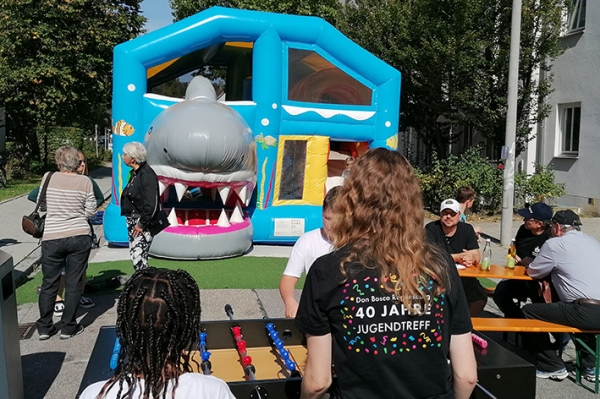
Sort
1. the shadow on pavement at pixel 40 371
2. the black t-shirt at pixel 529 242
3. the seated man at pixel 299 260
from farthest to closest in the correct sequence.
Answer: the black t-shirt at pixel 529 242
the shadow on pavement at pixel 40 371
the seated man at pixel 299 260

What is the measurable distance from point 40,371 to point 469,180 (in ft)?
37.5

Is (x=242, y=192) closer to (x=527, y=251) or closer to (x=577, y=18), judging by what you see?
(x=527, y=251)

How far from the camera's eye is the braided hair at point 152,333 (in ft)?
5.93

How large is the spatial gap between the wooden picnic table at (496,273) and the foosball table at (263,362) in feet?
5.58

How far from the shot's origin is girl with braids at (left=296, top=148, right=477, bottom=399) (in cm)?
201

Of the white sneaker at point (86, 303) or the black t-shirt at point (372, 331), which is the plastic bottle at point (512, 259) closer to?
the black t-shirt at point (372, 331)

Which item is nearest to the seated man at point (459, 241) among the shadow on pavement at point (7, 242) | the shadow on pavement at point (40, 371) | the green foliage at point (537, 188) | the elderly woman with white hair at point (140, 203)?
the elderly woman with white hair at point (140, 203)

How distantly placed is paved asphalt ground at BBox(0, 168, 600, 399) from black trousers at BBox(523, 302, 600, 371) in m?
0.19

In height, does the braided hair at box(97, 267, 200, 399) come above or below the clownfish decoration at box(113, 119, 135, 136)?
below

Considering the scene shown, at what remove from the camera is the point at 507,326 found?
4.74m

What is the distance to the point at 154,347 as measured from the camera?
1810 millimetres

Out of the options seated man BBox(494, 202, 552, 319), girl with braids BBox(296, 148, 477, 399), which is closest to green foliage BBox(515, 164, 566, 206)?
seated man BBox(494, 202, 552, 319)

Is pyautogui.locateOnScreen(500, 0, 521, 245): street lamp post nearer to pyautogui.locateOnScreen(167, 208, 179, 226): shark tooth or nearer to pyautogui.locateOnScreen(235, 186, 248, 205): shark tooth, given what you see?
pyautogui.locateOnScreen(235, 186, 248, 205): shark tooth

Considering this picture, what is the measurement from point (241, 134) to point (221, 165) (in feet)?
1.98
